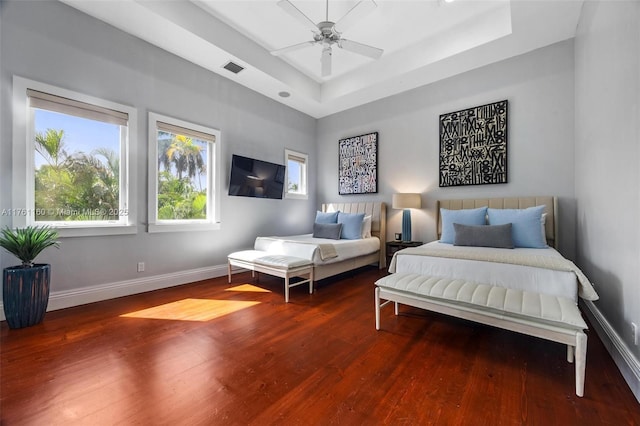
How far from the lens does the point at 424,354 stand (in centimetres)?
188

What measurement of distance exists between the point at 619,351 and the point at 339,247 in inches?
104

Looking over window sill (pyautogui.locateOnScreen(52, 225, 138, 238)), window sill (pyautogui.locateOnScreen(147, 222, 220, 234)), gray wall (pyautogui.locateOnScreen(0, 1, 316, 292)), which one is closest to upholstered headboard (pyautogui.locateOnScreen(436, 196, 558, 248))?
gray wall (pyautogui.locateOnScreen(0, 1, 316, 292))

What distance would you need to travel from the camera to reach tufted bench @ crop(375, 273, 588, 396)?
1.50 meters

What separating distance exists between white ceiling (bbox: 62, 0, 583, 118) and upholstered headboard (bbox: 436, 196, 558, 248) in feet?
6.51

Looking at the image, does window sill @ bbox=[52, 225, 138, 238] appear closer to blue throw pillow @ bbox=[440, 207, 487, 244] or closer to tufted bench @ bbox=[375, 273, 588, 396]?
tufted bench @ bbox=[375, 273, 588, 396]

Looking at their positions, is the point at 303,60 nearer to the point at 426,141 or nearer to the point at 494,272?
the point at 426,141

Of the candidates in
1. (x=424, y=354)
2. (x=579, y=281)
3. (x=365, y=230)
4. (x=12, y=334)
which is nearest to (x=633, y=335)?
(x=579, y=281)

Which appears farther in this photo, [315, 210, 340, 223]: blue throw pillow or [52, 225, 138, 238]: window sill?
[315, 210, 340, 223]: blue throw pillow

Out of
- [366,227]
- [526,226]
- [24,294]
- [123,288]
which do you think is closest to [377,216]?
[366,227]

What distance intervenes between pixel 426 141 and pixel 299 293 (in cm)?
326

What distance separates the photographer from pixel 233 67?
382 cm

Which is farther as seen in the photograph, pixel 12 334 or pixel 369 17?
pixel 369 17

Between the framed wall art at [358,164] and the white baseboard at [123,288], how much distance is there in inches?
116

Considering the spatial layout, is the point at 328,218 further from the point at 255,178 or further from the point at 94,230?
the point at 94,230
